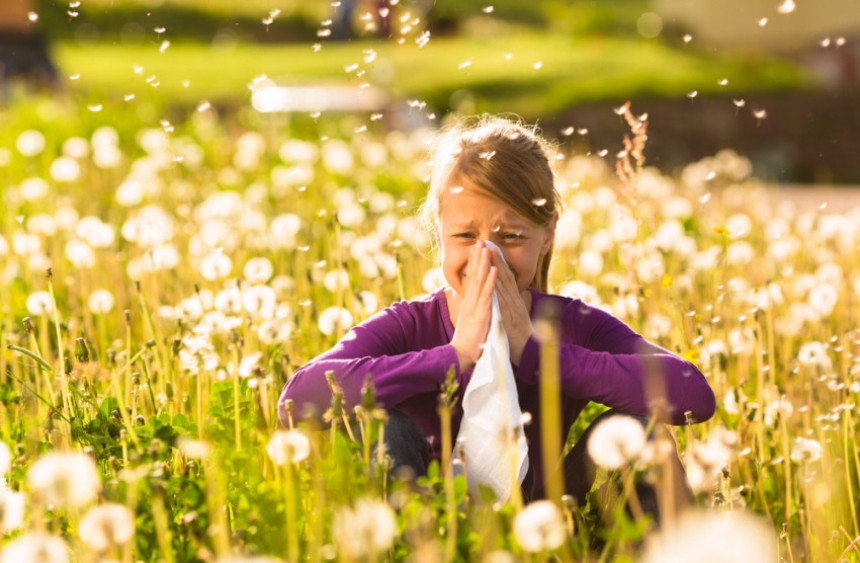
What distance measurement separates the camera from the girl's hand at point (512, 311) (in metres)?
2.28

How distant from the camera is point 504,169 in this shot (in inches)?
96.1

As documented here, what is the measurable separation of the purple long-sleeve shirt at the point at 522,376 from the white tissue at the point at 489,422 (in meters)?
0.08

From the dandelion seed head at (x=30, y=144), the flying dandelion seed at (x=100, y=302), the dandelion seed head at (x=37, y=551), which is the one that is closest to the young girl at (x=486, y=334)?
the dandelion seed head at (x=37, y=551)

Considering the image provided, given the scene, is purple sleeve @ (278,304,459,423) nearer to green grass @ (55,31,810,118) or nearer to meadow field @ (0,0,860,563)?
meadow field @ (0,0,860,563)

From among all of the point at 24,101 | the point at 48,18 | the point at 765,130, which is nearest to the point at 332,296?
the point at 24,101

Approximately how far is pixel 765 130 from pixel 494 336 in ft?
36.0

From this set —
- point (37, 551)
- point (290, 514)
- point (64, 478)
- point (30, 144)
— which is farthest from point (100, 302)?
point (30, 144)

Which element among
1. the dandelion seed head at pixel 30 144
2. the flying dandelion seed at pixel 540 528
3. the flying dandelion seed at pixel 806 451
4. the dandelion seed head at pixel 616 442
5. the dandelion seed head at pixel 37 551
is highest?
the dandelion seed head at pixel 30 144

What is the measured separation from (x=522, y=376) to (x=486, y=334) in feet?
0.45

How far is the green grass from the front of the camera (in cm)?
1269

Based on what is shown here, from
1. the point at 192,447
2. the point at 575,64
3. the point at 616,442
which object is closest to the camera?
the point at 616,442

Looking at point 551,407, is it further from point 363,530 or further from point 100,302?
point 100,302

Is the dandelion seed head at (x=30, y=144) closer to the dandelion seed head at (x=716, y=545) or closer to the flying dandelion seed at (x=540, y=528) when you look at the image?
the flying dandelion seed at (x=540, y=528)

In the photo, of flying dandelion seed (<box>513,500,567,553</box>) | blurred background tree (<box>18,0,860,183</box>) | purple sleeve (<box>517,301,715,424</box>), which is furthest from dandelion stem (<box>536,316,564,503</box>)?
blurred background tree (<box>18,0,860,183</box>)
